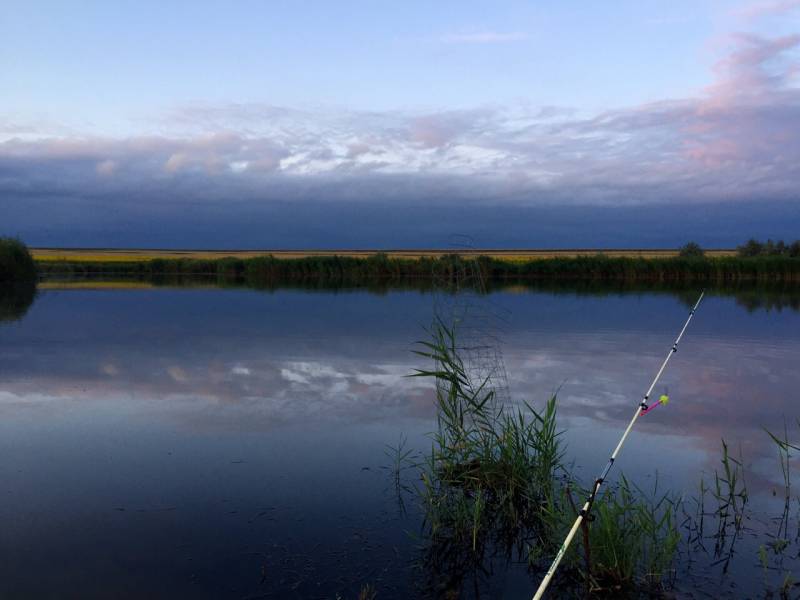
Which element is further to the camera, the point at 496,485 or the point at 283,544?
the point at 496,485

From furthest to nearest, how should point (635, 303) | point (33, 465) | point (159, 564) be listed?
point (635, 303)
point (33, 465)
point (159, 564)

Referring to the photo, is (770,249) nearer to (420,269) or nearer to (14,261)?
(420,269)

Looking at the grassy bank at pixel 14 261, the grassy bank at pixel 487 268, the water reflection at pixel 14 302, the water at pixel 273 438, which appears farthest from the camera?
the grassy bank at pixel 487 268

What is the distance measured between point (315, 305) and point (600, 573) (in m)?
20.2

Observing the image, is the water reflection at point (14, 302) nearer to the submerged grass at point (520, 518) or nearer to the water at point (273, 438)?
the water at point (273, 438)

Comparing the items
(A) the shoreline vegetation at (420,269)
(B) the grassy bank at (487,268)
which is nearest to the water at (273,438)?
(A) the shoreline vegetation at (420,269)

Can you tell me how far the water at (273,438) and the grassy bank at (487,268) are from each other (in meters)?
25.9

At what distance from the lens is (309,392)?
30.8ft

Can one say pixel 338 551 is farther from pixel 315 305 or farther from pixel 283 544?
pixel 315 305

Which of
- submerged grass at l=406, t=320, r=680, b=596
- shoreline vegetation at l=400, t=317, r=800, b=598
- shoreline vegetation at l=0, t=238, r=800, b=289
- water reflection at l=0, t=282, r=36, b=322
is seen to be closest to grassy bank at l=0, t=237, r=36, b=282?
shoreline vegetation at l=0, t=238, r=800, b=289

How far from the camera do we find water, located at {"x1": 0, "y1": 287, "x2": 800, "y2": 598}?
4.26 metres

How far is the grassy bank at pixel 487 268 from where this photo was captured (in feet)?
137

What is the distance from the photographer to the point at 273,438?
707 cm

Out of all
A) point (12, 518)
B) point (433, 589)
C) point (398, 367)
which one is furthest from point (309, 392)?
point (433, 589)
